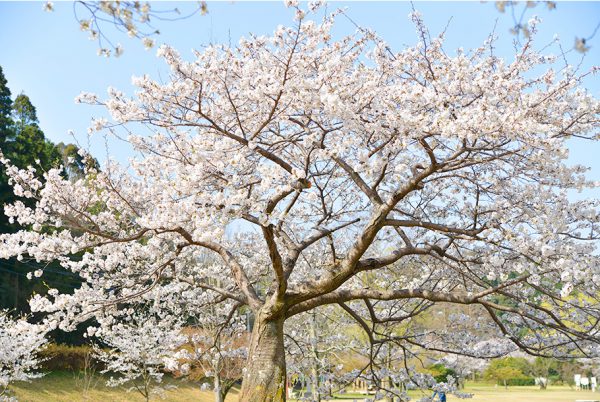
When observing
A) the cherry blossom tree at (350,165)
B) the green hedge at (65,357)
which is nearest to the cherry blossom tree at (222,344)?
the cherry blossom tree at (350,165)

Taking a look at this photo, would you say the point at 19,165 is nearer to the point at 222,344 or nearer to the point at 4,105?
the point at 4,105

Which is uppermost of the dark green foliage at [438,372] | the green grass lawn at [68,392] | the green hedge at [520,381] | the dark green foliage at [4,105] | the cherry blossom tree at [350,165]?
the dark green foliage at [4,105]

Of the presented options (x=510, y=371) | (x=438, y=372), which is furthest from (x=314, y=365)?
(x=510, y=371)

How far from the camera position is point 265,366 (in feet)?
19.5

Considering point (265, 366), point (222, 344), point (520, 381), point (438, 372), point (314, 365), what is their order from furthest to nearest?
point (520, 381) → point (438, 372) → point (222, 344) → point (314, 365) → point (265, 366)

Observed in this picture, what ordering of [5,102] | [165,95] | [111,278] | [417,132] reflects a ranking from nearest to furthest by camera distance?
[417,132] < [165,95] < [111,278] < [5,102]

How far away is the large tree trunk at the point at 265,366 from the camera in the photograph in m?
5.84

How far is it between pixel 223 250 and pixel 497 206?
10.9 feet

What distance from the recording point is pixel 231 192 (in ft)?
18.0

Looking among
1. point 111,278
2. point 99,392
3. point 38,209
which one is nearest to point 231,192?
point 38,209

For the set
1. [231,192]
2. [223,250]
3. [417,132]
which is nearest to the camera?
[417,132]

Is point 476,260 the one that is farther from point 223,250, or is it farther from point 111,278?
point 111,278

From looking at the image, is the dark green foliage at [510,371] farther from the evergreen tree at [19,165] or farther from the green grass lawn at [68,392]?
the evergreen tree at [19,165]

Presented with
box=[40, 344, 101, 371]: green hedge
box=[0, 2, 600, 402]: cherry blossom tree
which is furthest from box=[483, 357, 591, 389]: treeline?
box=[0, 2, 600, 402]: cherry blossom tree
